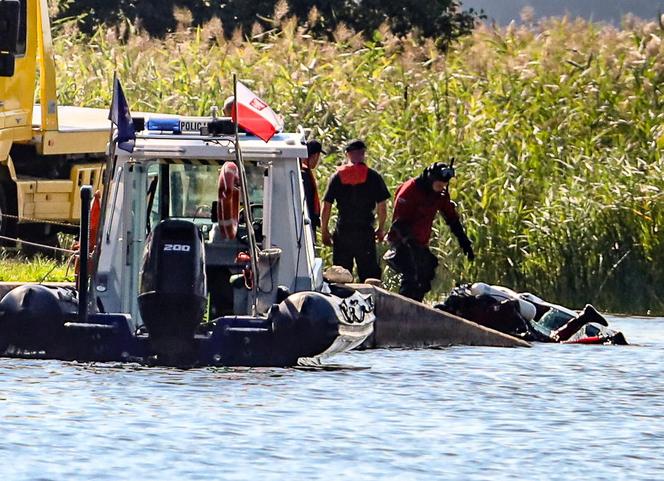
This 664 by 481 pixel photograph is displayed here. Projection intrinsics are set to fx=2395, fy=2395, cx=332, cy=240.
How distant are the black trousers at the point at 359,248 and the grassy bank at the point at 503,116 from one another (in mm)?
2599

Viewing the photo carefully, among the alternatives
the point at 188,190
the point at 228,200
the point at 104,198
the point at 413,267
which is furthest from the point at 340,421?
the point at 413,267

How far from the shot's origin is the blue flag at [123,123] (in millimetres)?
16172

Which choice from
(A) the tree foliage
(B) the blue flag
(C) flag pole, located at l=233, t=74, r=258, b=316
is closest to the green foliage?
(B) the blue flag

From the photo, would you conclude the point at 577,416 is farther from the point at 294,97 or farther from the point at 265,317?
the point at 294,97

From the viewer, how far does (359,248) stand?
69.7 feet

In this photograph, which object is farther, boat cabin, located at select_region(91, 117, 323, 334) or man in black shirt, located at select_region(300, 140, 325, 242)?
man in black shirt, located at select_region(300, 140, 325, 242)

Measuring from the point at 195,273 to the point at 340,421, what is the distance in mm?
2074

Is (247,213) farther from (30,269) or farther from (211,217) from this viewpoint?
(30,269)

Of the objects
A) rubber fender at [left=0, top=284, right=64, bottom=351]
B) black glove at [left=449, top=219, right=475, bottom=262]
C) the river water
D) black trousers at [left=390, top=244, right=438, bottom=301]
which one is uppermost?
black glove at [left=449, top=219, right=475, bottom=262]

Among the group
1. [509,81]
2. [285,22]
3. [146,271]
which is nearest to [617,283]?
[509,81]

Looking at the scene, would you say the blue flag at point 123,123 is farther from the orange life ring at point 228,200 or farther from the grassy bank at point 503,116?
the grassy bank at point 503,116

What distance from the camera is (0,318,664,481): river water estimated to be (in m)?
11.9

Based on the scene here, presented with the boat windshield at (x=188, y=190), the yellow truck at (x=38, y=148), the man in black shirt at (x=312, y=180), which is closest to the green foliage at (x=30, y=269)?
the yellow truck at (x=38, y=148)

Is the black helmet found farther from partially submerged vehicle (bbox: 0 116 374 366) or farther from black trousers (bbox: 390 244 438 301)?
partially submerged vehicle (bbox: 0 116 374 366)
